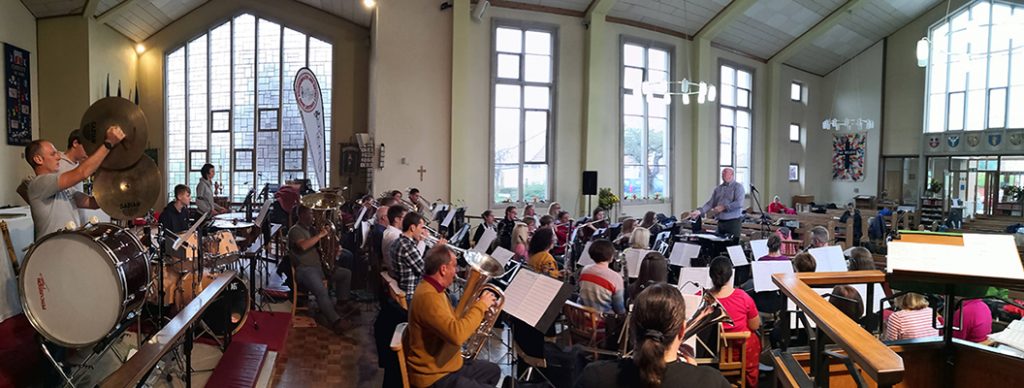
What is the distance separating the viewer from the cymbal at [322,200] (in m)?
5.73

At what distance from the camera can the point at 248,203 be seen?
9.88 m

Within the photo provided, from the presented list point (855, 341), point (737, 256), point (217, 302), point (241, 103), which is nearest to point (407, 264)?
point (217, 302)

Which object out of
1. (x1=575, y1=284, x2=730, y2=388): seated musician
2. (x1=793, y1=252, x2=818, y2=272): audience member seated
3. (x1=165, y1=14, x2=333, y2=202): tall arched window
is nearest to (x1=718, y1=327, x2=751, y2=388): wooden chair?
(x1=793, y1=252, x2=818, y2=272): audience member seated

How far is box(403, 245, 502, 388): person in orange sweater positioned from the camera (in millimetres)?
2701

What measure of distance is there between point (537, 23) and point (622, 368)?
10.8 m

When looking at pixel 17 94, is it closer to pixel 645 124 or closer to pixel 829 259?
pixel 645 124

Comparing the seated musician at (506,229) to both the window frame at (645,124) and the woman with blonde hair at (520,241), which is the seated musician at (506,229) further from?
the window frame at (645,124)

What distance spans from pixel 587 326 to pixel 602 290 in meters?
0.26

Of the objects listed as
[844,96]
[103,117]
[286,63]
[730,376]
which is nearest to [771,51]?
[844,96]

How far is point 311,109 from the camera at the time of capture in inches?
338

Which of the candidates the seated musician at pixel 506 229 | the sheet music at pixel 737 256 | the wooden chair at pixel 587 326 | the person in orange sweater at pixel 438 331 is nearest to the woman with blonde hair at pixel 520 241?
the seated musician at pixel 506 229

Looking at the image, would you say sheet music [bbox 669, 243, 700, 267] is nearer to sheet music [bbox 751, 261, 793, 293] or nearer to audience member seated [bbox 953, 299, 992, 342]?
sheet music [bbox 751, 261, 793, 293]

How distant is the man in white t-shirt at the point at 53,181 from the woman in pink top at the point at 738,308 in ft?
11.2

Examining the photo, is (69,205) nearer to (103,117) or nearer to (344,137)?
(103,117)
